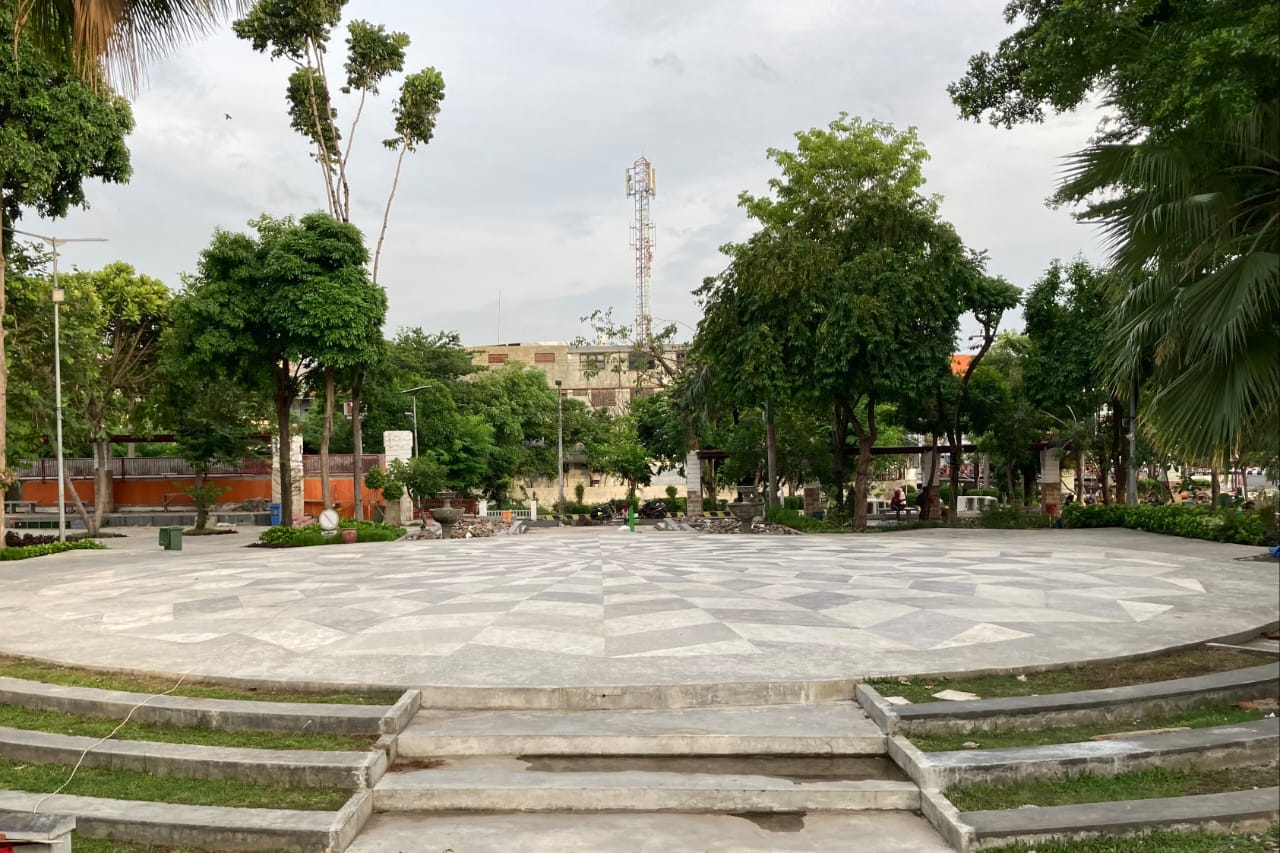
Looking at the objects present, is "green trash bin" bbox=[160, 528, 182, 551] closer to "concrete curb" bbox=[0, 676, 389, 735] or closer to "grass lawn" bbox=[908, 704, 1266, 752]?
"concrete curb" bbox=[0, 676, 389, 735]

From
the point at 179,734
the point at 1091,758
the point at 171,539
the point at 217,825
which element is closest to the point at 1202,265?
the point at 1091,758

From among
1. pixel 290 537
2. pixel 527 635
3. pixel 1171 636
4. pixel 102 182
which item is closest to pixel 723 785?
pixel 527 635

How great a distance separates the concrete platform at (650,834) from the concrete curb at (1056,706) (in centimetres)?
87

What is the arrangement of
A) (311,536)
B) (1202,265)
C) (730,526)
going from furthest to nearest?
(730,526) < (311,536) < (1202,265)

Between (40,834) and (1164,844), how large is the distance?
15.0 ft

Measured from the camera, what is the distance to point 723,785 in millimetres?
4551

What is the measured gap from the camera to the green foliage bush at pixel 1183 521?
51.0ft

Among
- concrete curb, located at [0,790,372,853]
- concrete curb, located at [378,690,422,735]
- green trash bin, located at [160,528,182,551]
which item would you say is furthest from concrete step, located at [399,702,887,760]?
green trash bin, located at [160,528,182,551]

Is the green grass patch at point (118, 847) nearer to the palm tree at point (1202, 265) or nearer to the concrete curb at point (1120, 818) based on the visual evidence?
the concrete curb at point (1120, 818)

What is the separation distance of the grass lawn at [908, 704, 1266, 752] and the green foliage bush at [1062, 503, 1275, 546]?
11.5 meters

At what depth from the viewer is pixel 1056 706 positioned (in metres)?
5.24

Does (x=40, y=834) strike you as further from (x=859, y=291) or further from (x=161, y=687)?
(x=859, y=291)

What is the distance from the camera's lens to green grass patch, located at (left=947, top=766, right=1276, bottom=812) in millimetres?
4293

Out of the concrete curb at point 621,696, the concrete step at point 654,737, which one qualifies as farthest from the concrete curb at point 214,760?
the concrete curb at point 621,696
